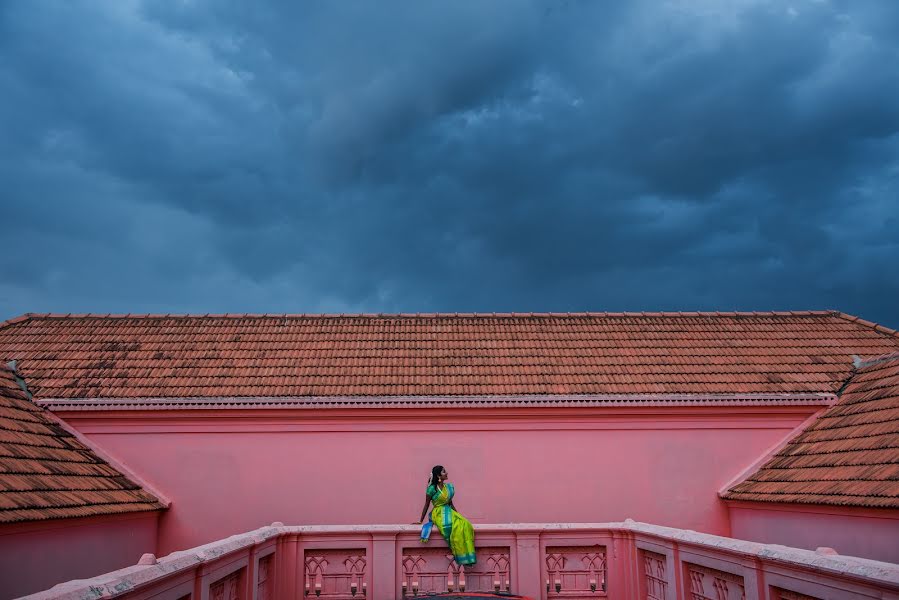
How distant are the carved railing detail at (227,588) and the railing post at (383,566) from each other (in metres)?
1.65

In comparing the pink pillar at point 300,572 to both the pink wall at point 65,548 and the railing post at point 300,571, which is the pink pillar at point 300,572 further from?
the pink wall at point 65,548

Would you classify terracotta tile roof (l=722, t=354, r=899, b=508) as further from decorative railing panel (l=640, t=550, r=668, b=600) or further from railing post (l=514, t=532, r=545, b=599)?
railing post (l=514, t=532, r=545, b=599)

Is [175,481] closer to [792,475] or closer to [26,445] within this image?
[26,445]

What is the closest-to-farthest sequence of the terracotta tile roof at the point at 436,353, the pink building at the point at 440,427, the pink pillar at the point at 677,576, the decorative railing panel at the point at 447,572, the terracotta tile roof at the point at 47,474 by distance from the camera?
the pink pillar at the point at 677,576, the decorative railing panel at the point at 447,572, the terracotta tile roof at the point at 47,474, the pink building at the point at 440,427, the terracotta tile roof at the point at 436,353

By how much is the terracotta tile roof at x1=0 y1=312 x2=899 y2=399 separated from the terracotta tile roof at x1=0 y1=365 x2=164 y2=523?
0.79 m

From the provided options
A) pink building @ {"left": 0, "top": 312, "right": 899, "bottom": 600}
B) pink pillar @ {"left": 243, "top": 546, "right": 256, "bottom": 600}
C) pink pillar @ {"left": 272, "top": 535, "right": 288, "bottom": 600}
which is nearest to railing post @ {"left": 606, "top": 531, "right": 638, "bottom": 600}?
pink building @ {"left": 0, "top": 312, "right": 899, "bottom": 600}

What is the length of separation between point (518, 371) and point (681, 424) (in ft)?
10.0

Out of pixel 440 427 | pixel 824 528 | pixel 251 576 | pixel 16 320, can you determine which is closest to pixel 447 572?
pixel 251 576

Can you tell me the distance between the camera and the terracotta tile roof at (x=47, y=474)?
28.9 ft

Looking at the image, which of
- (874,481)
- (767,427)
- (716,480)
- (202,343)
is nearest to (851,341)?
(767,427)

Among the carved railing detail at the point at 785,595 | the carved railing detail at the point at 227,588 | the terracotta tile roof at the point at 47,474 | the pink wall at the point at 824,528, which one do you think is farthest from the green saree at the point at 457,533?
the pink wall at the point at 824,528

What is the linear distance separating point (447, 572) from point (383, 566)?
27.7 inches

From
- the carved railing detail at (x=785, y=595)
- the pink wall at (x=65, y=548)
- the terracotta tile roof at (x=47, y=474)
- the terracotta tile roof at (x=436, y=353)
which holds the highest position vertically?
the terracotta tile roof at (x=436, y=353)

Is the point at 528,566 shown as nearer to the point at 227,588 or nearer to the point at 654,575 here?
the point at 654,575
